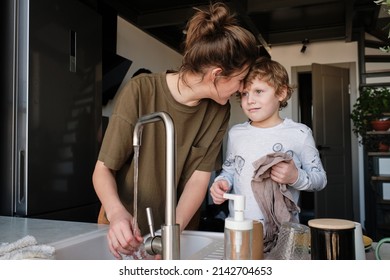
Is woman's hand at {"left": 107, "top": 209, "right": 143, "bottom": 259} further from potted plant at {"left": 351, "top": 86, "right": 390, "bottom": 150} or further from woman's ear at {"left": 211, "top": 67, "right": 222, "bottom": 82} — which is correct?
potted plant at {"left": 351, "top": 86, "right": 390, "bottom": 150}

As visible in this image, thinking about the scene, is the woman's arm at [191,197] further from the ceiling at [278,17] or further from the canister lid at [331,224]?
the ceiling at [278,17]

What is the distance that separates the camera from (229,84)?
1.07m

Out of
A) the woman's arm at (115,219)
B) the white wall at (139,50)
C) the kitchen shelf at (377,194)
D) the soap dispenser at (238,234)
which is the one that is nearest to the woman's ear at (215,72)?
the woman's arm at (115,219)

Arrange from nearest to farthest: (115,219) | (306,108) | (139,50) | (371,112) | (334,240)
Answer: (334,240), (115,219), (139,50), (371,112), (306,108)

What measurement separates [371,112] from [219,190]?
345 centimetres

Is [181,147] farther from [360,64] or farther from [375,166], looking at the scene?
[360,64]

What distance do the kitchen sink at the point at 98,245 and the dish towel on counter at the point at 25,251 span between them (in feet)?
0.28

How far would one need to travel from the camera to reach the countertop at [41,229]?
3.23 feet

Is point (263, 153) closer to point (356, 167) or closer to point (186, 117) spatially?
point (186, 117)

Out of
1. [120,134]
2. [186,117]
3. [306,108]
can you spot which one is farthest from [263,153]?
[306,108]

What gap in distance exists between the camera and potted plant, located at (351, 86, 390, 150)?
3.82 metres

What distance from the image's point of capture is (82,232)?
41.9 inches

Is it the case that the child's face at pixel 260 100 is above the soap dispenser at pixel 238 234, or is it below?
above

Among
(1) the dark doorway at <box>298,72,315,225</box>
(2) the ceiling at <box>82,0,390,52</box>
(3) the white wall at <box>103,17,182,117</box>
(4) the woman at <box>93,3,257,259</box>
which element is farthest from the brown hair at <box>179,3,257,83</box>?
(1) the dark doorway at <box>298,72,315,225</box>
